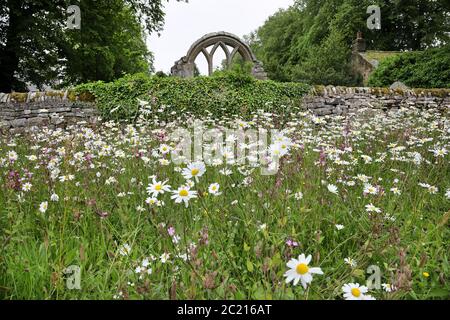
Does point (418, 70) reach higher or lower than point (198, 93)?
higher

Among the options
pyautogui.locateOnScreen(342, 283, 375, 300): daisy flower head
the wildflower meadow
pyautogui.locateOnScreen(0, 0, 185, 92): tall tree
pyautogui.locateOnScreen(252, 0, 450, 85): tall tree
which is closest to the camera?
pyautogui.locateOnScreen(342, 283, 375, 300): daisy flower head

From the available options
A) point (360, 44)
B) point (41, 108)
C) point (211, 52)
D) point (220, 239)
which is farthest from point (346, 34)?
point (220, 239)

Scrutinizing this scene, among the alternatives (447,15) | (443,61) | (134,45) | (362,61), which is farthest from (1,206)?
(447,15)

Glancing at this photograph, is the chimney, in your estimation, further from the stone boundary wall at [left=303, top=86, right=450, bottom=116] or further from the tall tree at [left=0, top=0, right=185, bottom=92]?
the stone boundary wall at [left=303, top=86, right=450, bottom=116]

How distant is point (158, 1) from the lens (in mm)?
16375

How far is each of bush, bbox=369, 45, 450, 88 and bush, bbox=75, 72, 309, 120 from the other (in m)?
7.74

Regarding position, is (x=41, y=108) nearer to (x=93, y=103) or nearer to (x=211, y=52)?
(x=93, y=103)

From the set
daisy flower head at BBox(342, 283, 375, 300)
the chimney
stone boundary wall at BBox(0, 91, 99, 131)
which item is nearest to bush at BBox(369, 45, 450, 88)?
the chimney

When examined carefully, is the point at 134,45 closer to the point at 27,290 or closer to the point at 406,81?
the point at 406,81

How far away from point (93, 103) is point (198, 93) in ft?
8.27

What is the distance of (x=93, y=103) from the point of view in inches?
313

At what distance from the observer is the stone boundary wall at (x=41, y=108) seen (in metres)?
7.20

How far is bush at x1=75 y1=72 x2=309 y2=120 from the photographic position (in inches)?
313

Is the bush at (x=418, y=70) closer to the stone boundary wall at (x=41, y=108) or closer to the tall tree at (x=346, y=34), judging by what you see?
the tall tree at (x=346, y=34)
